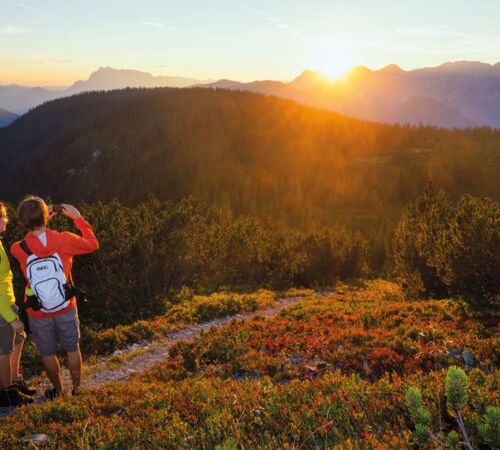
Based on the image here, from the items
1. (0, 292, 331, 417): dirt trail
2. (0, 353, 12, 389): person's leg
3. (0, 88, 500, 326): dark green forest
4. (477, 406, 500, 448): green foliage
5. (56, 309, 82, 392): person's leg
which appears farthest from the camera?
(0, 88, 500, 326): dark green forest

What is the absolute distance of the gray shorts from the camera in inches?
270

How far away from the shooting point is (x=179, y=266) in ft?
74.2

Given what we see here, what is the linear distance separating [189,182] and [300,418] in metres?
151

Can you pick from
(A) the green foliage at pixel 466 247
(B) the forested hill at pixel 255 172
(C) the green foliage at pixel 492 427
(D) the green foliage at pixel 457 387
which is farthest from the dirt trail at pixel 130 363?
(B) the forested hill at pixel 255 172

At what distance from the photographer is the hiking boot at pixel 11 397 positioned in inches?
288

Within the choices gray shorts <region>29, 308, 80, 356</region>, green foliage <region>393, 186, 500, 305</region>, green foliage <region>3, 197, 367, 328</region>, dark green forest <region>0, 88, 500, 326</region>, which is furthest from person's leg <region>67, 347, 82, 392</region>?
green foliage <region>393, 186, 500, 305</region>

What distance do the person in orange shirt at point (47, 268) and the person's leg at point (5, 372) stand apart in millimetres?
664

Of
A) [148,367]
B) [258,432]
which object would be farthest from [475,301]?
[258,432]

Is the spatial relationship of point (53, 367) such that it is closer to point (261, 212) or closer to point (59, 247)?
point (59, 247)

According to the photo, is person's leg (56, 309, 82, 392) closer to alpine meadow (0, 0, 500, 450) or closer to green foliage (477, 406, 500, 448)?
alpine meadow (0, 0, 500, 450)

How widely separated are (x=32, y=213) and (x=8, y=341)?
234 centimetres

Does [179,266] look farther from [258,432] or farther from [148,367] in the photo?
[258,432]

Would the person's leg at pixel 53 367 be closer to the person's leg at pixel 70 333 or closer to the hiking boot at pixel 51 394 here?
the hiking boot at pixel 51 394

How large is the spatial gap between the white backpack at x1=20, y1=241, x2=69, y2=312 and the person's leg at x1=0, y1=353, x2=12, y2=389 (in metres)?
1.32
